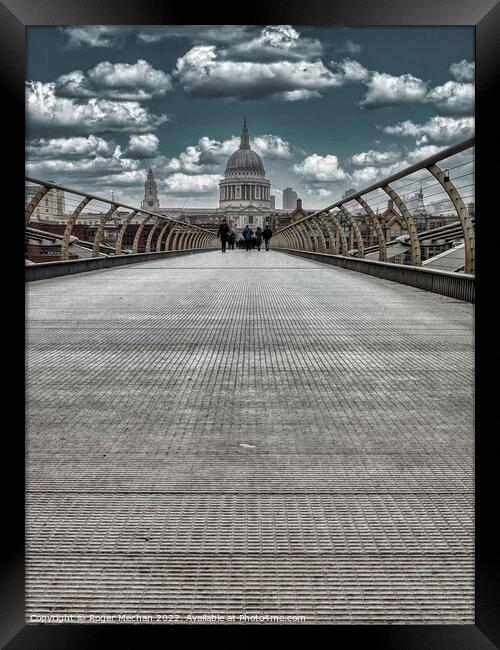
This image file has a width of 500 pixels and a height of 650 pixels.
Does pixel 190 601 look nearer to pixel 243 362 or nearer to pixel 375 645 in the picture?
pixel 375 645

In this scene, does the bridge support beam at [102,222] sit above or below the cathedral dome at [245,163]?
below

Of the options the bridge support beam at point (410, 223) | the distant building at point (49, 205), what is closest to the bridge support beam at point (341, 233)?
the distant building at point (49, 205)

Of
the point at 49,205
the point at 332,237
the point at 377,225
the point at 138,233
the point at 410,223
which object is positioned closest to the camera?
the point at 410,223

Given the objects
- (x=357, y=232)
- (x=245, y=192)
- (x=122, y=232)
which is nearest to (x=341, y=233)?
(x=357, y=232)

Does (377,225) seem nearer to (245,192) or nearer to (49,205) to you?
(49,205)

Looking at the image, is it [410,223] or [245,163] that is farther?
[245,163]

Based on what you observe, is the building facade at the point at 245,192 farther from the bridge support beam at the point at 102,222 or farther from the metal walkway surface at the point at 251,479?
the metal walkway surface at the point at 251,479

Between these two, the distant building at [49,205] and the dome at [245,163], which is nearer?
the distant building at [49,205]
